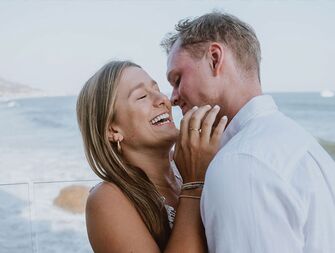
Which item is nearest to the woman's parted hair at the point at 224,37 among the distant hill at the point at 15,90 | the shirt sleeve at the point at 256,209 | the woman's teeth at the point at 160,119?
the woman's teeth at the point at 160,119

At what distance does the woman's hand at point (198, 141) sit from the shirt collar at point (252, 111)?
0.04 meters

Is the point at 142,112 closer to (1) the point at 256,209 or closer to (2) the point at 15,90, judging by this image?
(1) the point at 256,209

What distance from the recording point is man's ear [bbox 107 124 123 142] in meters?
1.37

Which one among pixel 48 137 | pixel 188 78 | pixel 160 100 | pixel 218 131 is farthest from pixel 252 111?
pixel 48 137

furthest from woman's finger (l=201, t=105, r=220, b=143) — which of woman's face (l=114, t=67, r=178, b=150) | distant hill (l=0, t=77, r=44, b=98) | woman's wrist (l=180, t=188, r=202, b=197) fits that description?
distant hill (l=0, t=77, r=44, b=98)

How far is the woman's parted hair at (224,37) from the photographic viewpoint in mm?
1141

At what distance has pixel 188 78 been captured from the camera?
1.17 metres

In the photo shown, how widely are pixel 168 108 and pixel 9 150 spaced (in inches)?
524

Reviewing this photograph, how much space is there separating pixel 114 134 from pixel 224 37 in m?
0.40

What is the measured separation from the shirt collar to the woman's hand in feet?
0.14

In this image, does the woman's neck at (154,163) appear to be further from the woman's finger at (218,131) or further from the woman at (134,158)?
the woman's finger at (218,131)

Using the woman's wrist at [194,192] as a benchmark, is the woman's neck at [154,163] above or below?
below

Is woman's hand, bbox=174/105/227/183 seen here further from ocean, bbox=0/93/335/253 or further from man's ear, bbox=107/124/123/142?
ocean, bbox=0/93/335/253

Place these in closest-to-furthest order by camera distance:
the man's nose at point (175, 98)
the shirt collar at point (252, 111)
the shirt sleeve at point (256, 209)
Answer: the shirt sleeve at point (256, 209) < the shirt collar at point (252, 111) < the man's nose at point (175, 98)
